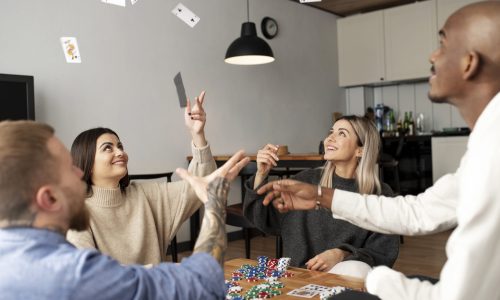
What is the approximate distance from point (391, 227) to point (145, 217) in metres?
0.99

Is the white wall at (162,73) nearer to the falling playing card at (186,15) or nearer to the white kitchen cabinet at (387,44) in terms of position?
the falling playing card at (186,15)

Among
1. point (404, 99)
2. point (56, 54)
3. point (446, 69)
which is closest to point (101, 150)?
point (446, 69)

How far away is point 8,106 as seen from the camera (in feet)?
11.3

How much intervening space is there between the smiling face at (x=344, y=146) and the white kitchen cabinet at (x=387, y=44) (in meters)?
4.39

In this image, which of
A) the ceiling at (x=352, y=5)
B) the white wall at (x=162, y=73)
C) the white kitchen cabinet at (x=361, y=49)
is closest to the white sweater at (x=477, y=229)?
the white wall at (x=162, y=73)

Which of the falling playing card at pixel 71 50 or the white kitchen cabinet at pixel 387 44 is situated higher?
the white kitchen cabinet at pixel 387 44

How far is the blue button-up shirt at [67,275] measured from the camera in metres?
0.88

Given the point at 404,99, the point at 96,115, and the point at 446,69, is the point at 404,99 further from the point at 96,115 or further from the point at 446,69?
the point at 446,69

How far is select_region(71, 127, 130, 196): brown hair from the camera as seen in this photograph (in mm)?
2045

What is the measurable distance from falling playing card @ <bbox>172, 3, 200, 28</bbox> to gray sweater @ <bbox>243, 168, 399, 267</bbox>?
10.0 feet

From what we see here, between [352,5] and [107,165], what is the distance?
5.53 m

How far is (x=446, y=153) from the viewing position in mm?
6070

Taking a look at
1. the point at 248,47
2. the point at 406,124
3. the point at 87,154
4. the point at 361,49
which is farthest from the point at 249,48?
the point at 406,124

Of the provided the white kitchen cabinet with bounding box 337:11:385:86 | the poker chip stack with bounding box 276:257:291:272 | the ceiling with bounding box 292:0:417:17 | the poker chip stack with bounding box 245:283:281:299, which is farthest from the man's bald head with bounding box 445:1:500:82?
the white kitchen cabinet with bounding box 337:11:385:86
